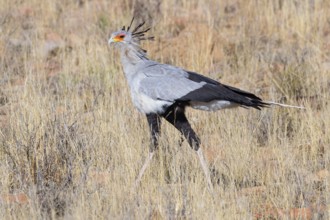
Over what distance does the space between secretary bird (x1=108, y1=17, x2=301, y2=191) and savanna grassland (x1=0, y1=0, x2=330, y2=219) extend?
18 cm

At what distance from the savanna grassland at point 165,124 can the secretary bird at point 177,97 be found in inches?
7.2

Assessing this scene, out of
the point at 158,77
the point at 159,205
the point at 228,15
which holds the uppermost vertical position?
the point at 158,77

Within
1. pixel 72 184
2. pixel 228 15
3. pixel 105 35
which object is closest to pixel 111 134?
pixel 72 184

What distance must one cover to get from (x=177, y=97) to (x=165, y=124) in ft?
3.78

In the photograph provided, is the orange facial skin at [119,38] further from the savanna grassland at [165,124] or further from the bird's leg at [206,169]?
the bird's leg at [206,169]

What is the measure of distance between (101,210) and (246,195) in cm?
113

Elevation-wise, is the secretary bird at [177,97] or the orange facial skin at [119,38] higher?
the orange facial skin at [119,38]

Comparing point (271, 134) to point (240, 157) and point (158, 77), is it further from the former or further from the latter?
point (158, 77)

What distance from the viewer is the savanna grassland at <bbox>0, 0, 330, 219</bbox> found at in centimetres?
506

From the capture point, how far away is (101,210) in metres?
4.87

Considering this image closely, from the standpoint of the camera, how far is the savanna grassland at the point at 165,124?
5.06 meters

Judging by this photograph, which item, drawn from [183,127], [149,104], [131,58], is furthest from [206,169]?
[131,58]

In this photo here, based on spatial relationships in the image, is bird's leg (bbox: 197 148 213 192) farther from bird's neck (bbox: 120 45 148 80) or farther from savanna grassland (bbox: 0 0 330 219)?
bird's neck (bbox: 120 45 148 80)

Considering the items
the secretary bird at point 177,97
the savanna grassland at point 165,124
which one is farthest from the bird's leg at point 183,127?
the savanna grassland at point 165,124
